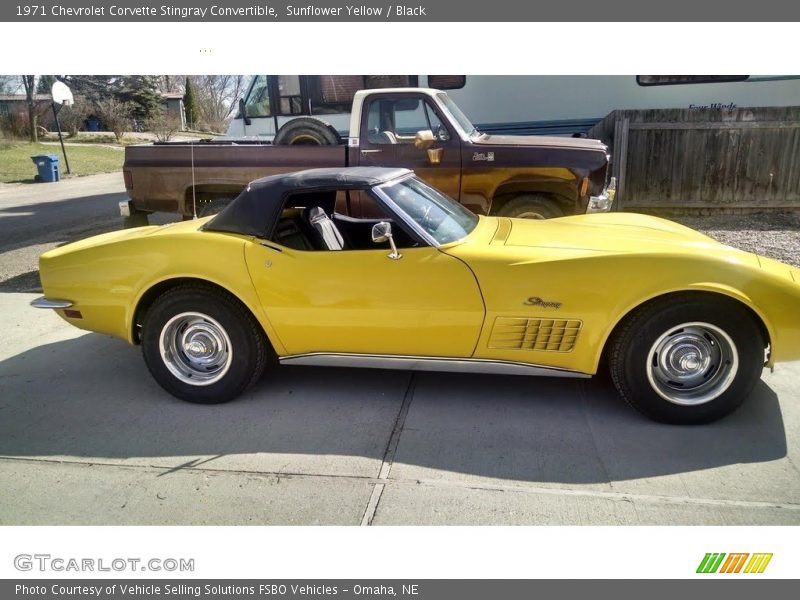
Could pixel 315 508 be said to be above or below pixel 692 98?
below

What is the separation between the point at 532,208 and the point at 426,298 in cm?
328

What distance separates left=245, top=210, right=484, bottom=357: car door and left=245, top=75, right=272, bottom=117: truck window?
25.3 ft

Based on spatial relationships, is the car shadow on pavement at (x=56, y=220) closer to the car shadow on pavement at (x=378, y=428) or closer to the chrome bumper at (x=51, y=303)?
the chrome bumper at (x=51, y=303)

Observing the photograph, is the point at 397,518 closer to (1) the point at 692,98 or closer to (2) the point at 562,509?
(2) the point at 562,509

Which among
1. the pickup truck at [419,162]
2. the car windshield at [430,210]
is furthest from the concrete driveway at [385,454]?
the pickup truck at [419,162]

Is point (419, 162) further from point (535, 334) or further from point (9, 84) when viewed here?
point (9, 84)

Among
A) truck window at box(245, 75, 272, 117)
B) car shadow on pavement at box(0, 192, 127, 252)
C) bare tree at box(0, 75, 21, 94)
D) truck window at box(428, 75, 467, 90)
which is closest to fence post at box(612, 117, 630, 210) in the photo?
truck window at box(428, 75, 467, 90)

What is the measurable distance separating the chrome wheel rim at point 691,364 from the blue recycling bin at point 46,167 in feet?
64.0

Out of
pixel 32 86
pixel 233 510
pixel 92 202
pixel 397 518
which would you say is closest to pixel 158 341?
pixel 233 510

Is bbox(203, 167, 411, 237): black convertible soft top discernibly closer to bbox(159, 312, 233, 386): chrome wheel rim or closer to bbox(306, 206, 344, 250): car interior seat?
bbox(306, 206, 344, 250): car interior seat

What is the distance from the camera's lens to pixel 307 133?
7309mm

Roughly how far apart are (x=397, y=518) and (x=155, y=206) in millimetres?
5440

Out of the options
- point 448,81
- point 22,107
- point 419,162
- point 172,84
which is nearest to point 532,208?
point 419,162

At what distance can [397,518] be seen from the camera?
8.63ft
